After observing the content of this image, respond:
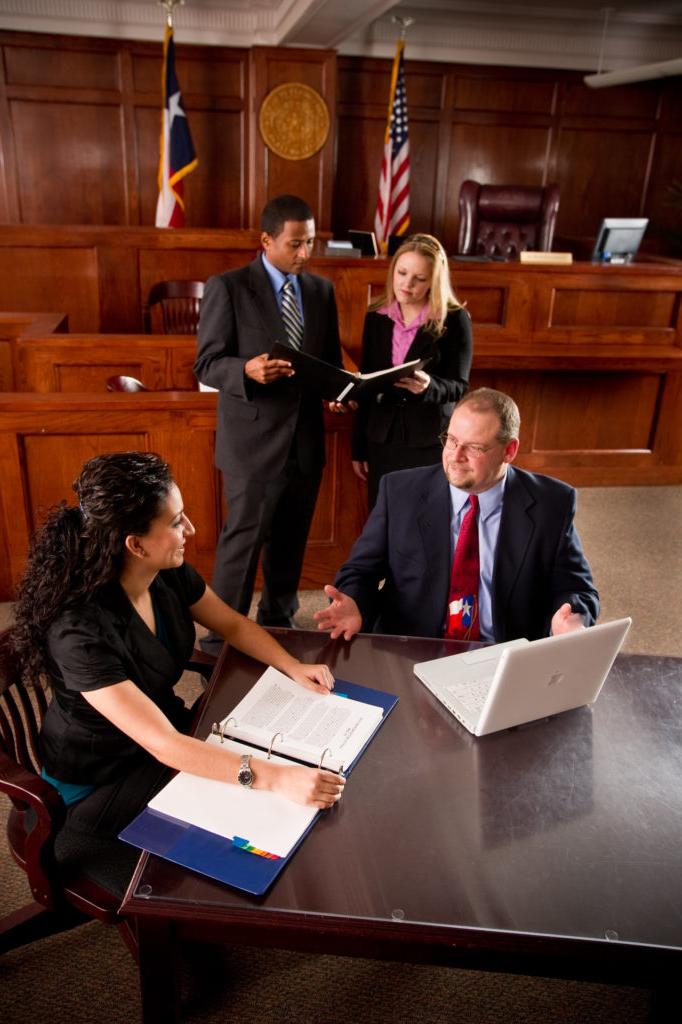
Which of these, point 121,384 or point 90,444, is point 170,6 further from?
point 90,444

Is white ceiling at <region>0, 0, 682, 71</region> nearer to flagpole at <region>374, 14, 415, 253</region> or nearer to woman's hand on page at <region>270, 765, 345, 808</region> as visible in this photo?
flagpole at <region>374, 14, 415, 253</region>

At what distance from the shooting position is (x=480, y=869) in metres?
1.19

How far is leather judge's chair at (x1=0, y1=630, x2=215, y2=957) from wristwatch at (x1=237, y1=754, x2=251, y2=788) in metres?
0.36

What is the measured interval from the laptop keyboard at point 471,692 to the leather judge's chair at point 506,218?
4734 mm

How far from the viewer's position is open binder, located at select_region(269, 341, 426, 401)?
2389mm

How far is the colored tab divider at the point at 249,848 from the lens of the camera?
1.19 metres

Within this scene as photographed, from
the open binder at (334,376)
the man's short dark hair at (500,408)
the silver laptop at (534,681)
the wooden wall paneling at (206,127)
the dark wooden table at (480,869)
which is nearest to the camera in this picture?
the dark wooden table at (480,869)

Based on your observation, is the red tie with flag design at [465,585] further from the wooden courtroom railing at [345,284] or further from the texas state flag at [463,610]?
the wooden courtroom railing at [345,284]

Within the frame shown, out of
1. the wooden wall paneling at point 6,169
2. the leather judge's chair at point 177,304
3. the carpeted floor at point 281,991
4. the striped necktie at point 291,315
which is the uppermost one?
the wooden wall paneling at point 6,169

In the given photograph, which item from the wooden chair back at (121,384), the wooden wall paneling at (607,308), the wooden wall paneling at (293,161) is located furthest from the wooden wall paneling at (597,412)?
the wooden wall paneling at (293,161)

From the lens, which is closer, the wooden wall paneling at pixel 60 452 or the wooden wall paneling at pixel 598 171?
the wooden wall paneling at pixel 60 452

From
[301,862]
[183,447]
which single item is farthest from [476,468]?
[183,447]

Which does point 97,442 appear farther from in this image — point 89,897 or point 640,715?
point 640,715

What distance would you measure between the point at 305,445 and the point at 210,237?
2.86m
